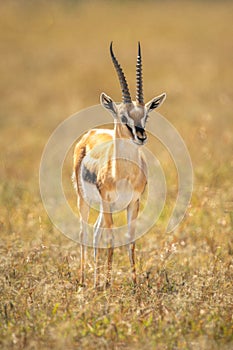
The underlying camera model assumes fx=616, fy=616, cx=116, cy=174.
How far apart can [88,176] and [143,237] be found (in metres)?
1.62

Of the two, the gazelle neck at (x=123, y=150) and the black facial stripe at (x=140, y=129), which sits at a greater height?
the black facial stripe at (x=140, y=129)

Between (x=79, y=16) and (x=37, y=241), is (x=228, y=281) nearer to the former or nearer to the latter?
(x=37, y=241)

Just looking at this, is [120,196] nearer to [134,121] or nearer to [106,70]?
[134,121]

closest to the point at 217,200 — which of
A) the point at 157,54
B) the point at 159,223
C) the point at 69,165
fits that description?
the point at 159,223

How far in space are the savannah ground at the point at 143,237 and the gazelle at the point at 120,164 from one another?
48cm

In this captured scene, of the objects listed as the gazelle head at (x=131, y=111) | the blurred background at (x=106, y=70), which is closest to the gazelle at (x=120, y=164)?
the gazelle head at (x=131, y=111)

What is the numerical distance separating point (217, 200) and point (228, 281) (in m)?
2.91

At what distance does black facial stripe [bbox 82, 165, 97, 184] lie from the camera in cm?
632

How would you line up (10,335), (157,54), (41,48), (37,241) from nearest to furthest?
1. (10,335)
2. (37,241)
3. (157,54)
4. (41,48)

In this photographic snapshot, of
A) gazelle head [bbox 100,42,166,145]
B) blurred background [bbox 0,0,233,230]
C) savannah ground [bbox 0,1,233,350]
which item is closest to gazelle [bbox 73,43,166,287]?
gazelle head [bbox 100,42,166,145]

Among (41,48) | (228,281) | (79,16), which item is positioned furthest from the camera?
(79,16)

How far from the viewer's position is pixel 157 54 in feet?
75.4

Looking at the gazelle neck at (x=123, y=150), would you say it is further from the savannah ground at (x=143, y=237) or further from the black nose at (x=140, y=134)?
the savannah ground at (x=143, y=237)

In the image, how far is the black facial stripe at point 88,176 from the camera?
6.32 metres
